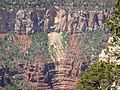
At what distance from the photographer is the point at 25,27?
604 ft

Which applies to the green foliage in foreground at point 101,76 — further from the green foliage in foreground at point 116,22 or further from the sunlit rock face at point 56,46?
the sunlit rock face at point 56,46

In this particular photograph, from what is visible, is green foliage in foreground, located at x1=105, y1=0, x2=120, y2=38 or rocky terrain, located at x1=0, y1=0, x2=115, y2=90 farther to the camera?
rocky terrain, located at x1=0, y1=0, x2=115, y2=90

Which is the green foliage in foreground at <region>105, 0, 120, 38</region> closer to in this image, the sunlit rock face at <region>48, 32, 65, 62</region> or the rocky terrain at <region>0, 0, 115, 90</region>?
the rocky terrain at <region>0, 0, 115, 90</region>

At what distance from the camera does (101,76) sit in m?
31.3

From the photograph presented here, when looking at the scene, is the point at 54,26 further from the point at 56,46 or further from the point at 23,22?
the point at 23,22

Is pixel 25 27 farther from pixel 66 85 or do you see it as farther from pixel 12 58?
pixel 66 85

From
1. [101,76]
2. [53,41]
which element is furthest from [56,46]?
[101,76]

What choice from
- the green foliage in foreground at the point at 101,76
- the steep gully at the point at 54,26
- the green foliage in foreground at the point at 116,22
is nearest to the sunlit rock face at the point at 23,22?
the steep gully at the point at 54,26

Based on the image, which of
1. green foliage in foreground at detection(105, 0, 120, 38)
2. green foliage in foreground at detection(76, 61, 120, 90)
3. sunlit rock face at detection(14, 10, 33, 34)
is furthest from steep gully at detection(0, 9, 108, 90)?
green foliage in foreground at detection(105, 0, 120, 38)

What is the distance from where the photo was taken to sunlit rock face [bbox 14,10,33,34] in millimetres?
182625

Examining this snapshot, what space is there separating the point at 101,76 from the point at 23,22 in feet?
511

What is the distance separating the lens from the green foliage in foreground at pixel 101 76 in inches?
1201

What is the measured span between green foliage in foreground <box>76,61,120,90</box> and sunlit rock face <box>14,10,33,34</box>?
492 feet

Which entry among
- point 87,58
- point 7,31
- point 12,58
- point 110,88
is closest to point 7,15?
point 7,31
